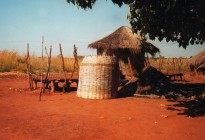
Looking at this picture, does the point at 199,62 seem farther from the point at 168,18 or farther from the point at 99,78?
the point at 168,18

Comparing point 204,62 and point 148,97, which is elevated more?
point 204,62

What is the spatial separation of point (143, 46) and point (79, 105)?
9.71m

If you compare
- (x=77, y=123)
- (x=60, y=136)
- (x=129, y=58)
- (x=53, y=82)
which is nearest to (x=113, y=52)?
(x=129, y=58)

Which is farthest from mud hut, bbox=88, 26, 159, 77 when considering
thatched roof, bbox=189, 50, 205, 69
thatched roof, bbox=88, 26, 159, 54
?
thatched roof, bbox=189, 50, 205, 69

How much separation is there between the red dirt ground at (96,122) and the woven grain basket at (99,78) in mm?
1442

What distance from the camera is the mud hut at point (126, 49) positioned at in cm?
1723

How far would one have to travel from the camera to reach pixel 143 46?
1773 centimetres

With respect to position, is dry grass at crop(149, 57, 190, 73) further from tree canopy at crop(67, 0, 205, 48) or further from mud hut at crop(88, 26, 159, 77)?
tree canopy at crop(67, 0, 205, 48)

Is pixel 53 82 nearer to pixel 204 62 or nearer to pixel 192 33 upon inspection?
pixel 192 33

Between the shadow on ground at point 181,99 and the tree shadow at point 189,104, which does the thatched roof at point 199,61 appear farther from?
the tree shadow at point 189,104

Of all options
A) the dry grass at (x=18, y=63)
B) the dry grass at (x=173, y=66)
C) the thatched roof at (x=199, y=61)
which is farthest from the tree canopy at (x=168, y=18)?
the dry grass at (x=173, y=66)

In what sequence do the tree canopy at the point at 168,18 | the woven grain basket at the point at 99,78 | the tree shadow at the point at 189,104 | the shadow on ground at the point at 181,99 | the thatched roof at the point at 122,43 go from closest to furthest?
the tree canopy at the point at 168,18 → the tree shadow at the point at 189,104 → the shadow on ground at the point at 181,99 → the woven grain basket at the point at 99,78 → the thatched roof at the point at 122,43

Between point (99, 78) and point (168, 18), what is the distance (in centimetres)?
422

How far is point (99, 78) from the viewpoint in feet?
35.3
